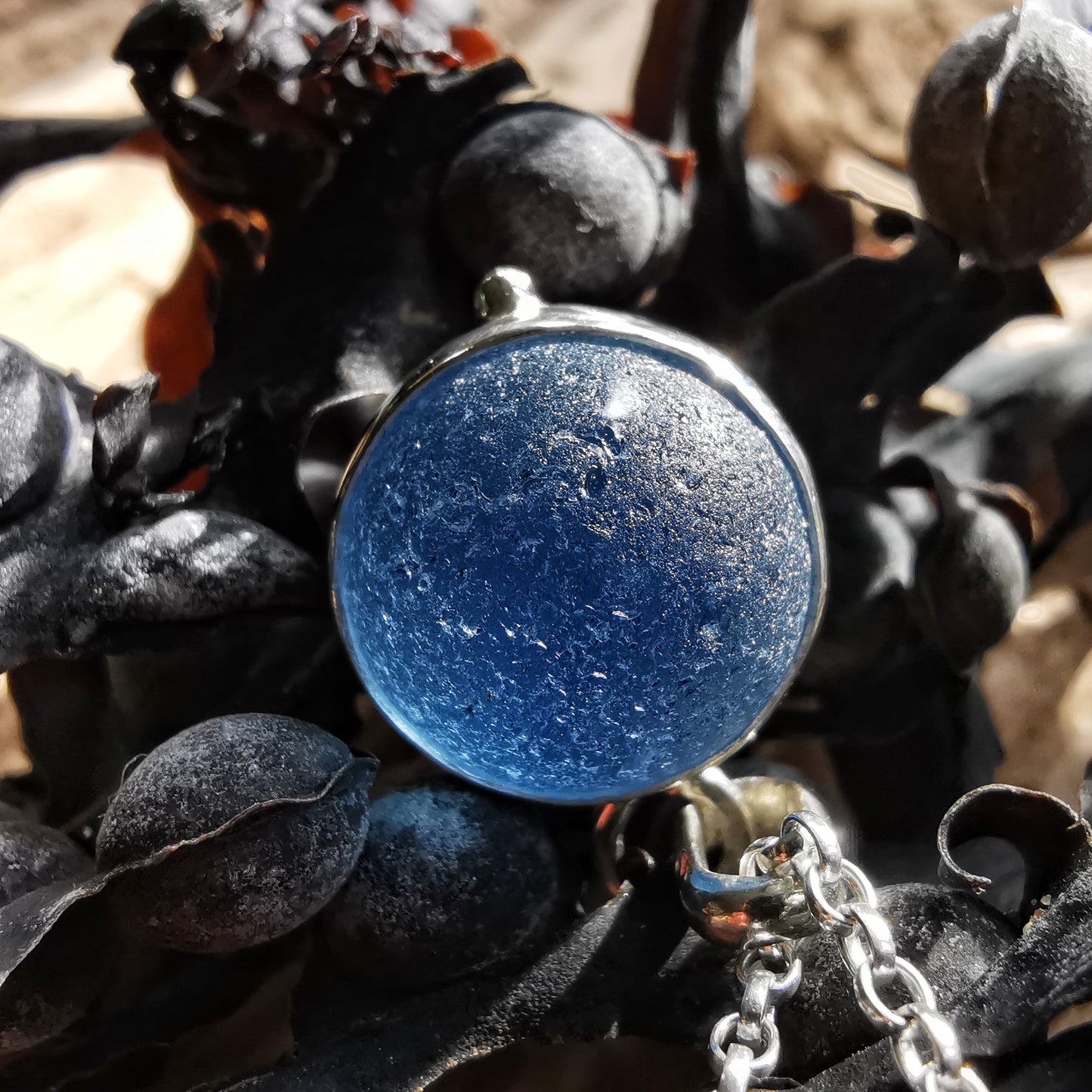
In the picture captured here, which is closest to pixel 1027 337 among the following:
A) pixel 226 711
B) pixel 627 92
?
pixel 627 92

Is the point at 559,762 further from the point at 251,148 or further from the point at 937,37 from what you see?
the point at 937,37

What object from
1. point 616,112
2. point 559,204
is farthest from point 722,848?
point 616,112

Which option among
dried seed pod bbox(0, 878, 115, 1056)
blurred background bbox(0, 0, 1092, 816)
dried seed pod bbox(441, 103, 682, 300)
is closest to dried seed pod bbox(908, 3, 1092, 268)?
dried seed pod bbox(441, 103, 682, 300)

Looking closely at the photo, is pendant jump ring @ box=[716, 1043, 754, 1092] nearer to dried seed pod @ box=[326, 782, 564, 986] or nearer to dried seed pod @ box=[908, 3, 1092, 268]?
dried seed pod @ box=[326, 782, 564, 986]

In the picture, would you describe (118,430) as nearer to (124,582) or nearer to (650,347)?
(124,582)

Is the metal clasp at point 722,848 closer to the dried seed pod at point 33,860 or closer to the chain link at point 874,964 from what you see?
the chain link at point 874,964
